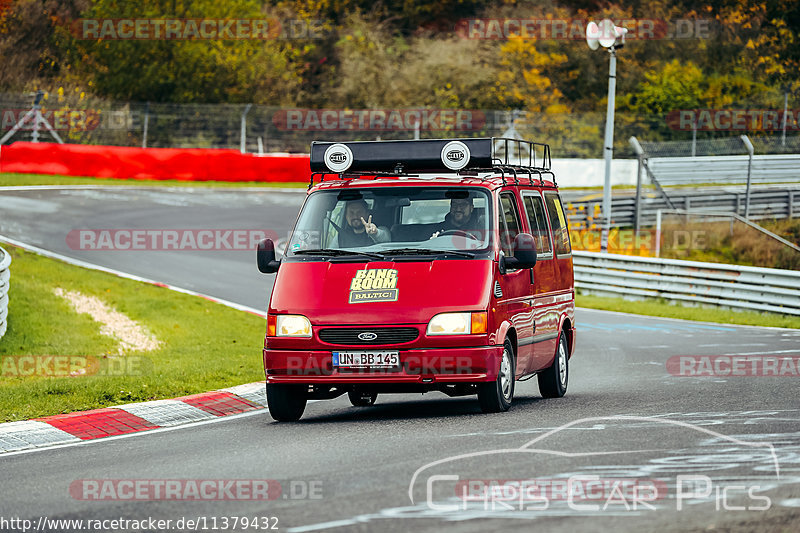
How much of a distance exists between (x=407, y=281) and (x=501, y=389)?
1.27 m

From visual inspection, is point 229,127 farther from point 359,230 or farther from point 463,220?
point 463,220

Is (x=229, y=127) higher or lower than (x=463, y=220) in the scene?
higher

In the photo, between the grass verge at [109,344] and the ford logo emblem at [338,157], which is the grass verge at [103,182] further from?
the ford logo emblem at [338,157]

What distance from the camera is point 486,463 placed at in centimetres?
754

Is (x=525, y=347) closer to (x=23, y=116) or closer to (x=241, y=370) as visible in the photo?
(x=241, y=370)

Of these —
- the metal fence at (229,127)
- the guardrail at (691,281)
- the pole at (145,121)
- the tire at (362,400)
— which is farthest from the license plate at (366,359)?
the pole at (145,121)

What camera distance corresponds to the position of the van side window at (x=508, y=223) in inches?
425

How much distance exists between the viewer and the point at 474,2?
70.6m

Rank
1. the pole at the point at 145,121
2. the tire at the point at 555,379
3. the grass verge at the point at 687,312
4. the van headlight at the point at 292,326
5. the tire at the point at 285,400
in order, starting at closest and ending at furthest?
the van headlight at the point at 292,326 → the tire at the point at 285,400 → the tire at the point at 555,379 → the grass verge at the point at 687,312 → the pole at the point at 145,121

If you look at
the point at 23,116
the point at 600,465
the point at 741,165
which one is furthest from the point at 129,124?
the point at 600,465

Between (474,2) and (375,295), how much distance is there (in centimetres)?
6275

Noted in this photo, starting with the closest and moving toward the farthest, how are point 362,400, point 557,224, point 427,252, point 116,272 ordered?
point 427,252, point 362,400, point 557,224, point 116,272

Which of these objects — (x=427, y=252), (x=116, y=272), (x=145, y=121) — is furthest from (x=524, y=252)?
(x=145, y=121)

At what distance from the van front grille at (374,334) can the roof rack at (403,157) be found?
184 centimetres
